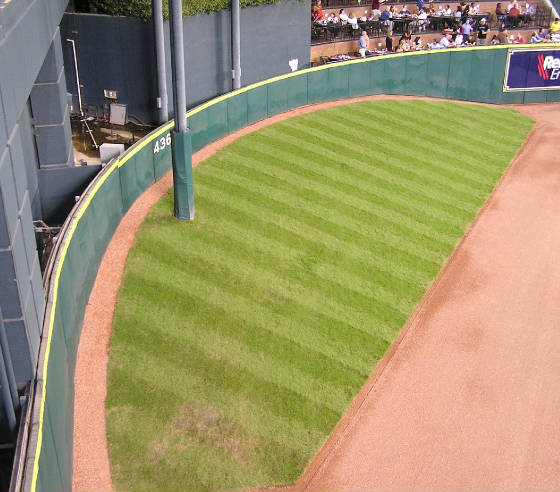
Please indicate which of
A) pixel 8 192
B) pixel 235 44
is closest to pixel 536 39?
pixel 235 44

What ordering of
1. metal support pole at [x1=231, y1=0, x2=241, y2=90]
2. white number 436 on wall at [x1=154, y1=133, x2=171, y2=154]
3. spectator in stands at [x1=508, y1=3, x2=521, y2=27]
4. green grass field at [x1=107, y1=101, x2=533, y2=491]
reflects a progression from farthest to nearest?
spectator in stands at [x1=508, y1=3, x2=521, y2=27], metal support pole at [x1=231, y1=0, x2=241, y2=90], white number 436 on wall at [x1=154, y1=133, x2=171, y2=154], green grass field at [x1=107, y1=101, x2=533, y2=491]

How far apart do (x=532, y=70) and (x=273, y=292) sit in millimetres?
20498

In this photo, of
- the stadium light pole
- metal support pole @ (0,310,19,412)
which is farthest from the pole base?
metal support pole @ (0,310,19,412)

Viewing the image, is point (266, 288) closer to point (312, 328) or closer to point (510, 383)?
point (312, 328)

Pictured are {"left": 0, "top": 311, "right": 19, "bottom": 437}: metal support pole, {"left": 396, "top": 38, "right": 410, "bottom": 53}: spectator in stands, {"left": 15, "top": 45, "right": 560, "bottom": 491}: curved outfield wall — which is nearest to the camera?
{"left": 0, "top": 311, "right": 19, "bottom": 437}: metal support pole

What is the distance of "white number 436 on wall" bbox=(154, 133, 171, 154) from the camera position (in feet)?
62.3

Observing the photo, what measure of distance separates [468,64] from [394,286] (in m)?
16.3

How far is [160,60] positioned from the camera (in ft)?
67.7

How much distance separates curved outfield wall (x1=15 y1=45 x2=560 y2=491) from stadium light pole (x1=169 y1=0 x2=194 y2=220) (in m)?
1.22

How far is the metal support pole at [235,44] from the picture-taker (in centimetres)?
2211

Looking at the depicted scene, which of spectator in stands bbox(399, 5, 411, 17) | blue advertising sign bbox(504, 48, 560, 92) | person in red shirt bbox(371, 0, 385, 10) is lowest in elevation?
blue advertising sign bbox(504, 48, 560, 92)

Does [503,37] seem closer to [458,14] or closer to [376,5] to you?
[458,14]

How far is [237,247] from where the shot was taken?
55.9ft

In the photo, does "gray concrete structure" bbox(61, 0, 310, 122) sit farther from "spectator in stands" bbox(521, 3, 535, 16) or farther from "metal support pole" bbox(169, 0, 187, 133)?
"spectator in stands" bbox(521, 3, 535, 16)
